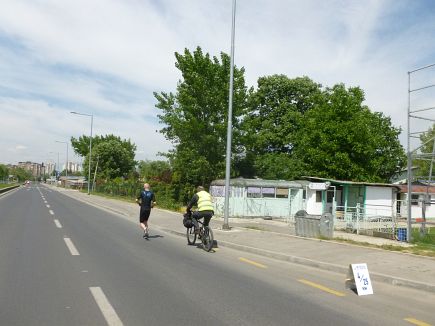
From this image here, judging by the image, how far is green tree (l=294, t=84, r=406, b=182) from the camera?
122ft

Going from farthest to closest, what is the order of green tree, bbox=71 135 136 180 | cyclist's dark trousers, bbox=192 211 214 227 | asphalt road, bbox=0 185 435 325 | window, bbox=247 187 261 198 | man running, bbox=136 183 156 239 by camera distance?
green tree, bbox=71 135 136 180 < window, bbox=247 187 261 198 < man running, bbox=136 183 156 239 < cyclist's dark trousers, bbox=192 211 214 227 < asphalt road, bbox=0 185 435 325

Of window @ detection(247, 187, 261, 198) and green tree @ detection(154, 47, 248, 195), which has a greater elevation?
green tree @ detection(154, 47, 248, 195)

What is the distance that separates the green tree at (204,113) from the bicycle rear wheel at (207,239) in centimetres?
1660

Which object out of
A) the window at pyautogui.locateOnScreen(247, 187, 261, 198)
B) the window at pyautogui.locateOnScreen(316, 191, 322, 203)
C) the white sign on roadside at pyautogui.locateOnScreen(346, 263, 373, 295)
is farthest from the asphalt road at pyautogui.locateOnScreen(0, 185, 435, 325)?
the window at pyautogui.locateOnScreen(316, 191, 322, 203)

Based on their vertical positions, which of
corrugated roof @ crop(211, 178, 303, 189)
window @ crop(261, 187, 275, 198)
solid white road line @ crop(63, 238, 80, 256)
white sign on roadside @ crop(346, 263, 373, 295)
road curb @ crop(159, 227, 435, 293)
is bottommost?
solid white road line @ crop(63, 238, 80, 256)

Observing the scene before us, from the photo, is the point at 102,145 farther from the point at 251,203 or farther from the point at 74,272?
the point at 74,272

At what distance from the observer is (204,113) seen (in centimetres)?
3011

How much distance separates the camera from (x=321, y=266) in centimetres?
999

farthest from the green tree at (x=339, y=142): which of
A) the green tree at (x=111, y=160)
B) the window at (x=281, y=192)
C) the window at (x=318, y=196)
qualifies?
the green tree at (x=111, y=160)

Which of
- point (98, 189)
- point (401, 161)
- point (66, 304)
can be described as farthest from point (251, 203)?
point (98, 189)

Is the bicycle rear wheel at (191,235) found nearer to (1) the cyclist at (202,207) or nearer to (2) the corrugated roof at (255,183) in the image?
(1) the cyclist at (202,207)

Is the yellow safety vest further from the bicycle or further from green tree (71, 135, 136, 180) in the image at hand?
green tree (71, 135, 136, 180)

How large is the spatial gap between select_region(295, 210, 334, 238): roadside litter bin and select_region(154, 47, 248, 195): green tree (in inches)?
556

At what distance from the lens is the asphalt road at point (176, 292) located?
5773 mm
